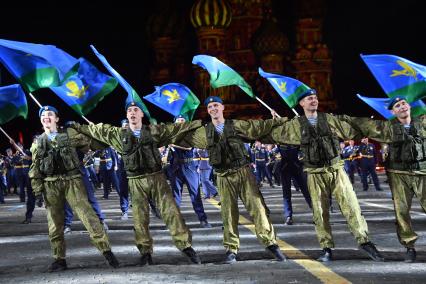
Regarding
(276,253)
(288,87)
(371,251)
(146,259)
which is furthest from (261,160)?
(371,251)

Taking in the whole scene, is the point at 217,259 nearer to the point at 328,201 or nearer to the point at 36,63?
the point at 328,201

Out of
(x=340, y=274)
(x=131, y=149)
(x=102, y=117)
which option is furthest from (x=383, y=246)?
(x=102, y=117)

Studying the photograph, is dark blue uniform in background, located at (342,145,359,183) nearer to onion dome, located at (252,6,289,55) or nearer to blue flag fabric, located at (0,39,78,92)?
blue flag fabric, located at (0,39,78,92)

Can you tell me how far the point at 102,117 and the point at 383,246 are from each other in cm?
4760

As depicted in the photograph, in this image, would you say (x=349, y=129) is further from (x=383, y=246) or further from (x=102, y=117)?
(x=102, y=117)

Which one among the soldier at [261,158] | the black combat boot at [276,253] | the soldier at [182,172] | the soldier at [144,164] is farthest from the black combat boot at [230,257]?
the soldier at [261,158]

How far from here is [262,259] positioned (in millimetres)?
10469

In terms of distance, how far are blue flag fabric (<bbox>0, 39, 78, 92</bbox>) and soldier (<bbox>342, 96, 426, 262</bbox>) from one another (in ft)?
13.5

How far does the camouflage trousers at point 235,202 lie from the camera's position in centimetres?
1066

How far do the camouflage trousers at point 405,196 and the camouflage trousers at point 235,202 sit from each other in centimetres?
156

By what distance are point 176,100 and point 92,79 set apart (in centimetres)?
232

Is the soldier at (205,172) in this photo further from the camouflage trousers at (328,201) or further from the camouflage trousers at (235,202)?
the camouflage trousers at (328,201)

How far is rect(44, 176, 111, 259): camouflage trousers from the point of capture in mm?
10461

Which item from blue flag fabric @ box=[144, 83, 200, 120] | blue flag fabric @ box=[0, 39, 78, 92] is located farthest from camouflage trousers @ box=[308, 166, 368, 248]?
blue flag fabric @ box=[144, 83, 200, 120]
